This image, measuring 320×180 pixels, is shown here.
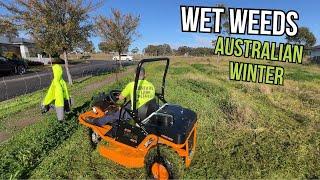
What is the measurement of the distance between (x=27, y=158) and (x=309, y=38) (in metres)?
77.5

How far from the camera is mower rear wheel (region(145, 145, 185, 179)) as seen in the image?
4.88 meters

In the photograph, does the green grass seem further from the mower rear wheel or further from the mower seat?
the mower seat

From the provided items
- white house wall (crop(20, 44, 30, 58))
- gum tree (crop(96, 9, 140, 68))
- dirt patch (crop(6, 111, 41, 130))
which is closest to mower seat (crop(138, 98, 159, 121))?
dirt patch (crop(6, 111, 41, 130))

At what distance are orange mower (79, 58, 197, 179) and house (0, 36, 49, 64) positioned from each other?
135 ft

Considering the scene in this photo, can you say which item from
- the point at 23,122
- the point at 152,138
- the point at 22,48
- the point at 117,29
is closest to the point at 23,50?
the point at 22,48

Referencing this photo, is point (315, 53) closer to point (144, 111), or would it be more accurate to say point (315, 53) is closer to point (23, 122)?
point (23, 122)

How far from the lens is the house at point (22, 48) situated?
1769 inches

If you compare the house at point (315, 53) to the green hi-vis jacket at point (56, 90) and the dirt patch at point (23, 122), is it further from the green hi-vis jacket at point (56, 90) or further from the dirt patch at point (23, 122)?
the green hi-vis jacket at point (56, 90)

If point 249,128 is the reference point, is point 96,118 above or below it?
above

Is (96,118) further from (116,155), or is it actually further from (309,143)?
(309,143)

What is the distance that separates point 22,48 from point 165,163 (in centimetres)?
4963

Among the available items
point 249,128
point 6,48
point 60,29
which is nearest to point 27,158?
point 249,128

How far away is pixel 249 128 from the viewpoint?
8133 mm

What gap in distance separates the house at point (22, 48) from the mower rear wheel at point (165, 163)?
4194cm
